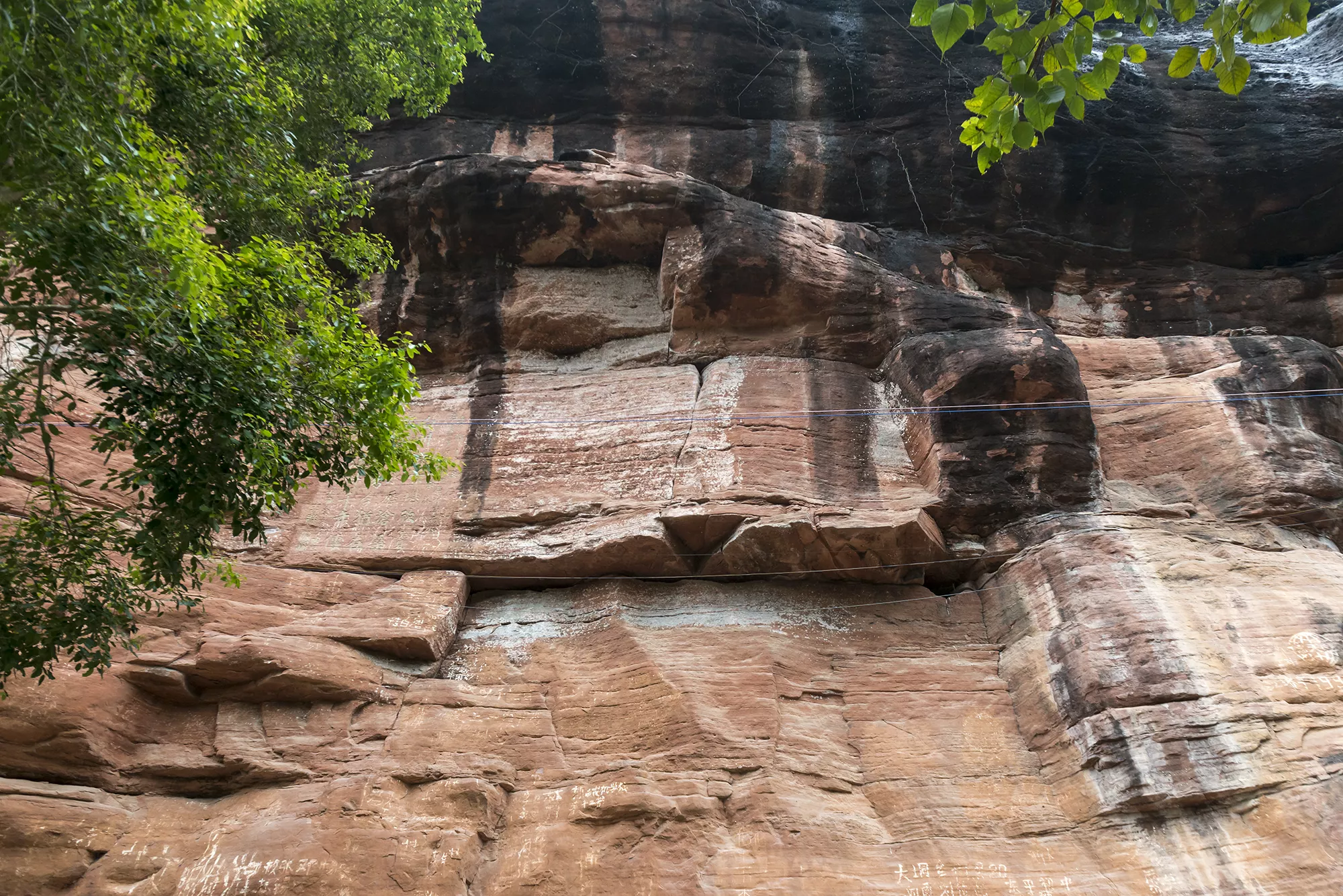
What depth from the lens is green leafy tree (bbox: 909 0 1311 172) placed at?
4758mm

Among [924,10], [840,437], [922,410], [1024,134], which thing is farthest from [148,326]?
[922,410]

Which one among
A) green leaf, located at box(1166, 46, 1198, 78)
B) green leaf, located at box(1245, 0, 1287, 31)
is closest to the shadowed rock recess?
green leaf, located at box(1166, 46, 1198, 78)

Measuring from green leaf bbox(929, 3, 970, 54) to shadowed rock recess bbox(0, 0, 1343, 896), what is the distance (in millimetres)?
5912

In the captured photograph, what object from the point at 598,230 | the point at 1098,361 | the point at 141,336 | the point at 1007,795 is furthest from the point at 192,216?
the point at 1098,361

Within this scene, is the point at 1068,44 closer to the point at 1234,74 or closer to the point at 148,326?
the point at 1234,74

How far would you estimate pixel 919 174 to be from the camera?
1502 cm

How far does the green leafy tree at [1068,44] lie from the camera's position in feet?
15.6

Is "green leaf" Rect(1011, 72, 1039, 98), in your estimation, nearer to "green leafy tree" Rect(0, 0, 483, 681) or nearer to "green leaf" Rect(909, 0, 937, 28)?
"green leaf" Rect(909, 0, 937, 28)

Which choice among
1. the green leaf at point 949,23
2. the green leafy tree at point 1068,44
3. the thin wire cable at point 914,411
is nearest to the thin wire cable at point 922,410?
the thin wire cable at point 914,411

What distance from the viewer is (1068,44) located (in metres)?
5.34

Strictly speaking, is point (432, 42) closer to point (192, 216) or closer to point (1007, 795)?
point (192, 216)

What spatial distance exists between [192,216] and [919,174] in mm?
11394

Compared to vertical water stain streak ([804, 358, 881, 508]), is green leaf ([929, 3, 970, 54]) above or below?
below

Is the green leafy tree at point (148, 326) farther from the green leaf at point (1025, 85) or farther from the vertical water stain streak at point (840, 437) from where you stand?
the green leaf at point (1025, 85)
